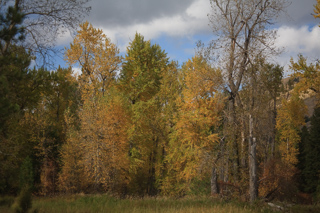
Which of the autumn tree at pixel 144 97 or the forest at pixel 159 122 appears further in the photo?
the autumn tree at pixel 144 97

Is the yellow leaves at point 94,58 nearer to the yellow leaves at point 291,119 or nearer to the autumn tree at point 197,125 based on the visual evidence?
the autumn tree at point 197,125

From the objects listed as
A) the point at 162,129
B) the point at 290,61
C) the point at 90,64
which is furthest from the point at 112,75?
the point at 290,61

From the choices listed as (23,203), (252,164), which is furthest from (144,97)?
(23,203)

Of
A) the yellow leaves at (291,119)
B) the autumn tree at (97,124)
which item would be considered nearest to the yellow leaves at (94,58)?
the autumn tree at (97,124)

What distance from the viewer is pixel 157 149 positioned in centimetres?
2691

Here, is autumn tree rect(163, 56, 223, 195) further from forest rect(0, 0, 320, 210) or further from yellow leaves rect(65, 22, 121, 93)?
yellow leaves rect(65, 22, 121, 93)

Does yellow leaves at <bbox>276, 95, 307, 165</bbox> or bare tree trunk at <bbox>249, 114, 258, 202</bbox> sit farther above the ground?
yellow leaves at <bbox>276, 95, 307, 165</bbox>

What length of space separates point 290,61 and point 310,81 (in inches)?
64.7

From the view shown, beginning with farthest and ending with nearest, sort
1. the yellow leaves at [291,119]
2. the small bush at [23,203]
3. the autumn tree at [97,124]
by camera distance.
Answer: the yellow leaves at [291,119], the autumn tree at [97,124], the small bush at [23,203]

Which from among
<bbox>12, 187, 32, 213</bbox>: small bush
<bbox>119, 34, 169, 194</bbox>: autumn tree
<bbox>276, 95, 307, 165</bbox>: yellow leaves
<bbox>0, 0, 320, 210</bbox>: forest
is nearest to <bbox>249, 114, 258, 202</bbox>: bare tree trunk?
<bbox>0, 0, 320, 210</bbox>: forest

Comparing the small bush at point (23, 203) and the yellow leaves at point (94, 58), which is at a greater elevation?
the yellow leaves at point (94, 58)

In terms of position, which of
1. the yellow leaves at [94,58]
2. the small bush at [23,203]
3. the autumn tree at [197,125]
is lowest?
the small bush at [23,203]

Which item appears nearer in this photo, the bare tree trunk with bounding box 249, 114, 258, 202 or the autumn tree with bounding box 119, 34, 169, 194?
the bare tree trunk with bounding box 249, 114, 258, 202

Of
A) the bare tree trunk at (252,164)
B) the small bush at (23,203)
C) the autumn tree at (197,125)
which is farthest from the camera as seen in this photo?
the autumn tree at (197,125)
